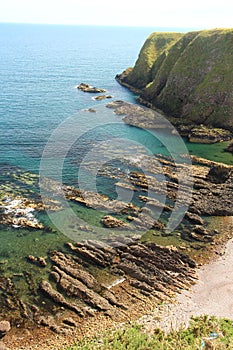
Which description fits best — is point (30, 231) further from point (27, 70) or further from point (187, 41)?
point (27, 70)

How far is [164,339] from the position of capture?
3381 centimetres

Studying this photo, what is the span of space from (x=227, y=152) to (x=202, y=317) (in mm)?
51096

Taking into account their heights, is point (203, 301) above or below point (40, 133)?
below

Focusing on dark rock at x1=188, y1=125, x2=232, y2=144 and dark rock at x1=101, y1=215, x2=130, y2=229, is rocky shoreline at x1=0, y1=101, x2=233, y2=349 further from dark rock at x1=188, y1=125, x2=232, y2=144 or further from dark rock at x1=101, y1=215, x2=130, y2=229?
dark rock at x1=188, y1=125, x2=232, y2=144

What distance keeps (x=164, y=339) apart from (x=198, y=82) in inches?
3444

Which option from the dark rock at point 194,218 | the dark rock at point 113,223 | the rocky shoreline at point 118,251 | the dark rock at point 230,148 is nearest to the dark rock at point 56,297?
the rocky shoreline at point 118,251

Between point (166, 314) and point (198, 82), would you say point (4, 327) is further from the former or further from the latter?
point (198, 82)

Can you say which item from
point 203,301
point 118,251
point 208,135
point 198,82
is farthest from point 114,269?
point 198,82

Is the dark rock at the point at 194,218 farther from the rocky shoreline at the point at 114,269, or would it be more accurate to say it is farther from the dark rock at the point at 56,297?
the dark rock at the point at 56,297

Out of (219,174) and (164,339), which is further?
(219,174)

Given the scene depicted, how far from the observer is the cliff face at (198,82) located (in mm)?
95938

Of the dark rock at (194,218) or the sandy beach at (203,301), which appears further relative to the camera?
the dark rock at (194,218)

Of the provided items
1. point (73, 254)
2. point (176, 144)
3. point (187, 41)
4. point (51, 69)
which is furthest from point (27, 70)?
point (73, 254)

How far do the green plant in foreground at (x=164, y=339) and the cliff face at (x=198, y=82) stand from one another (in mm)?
66420
